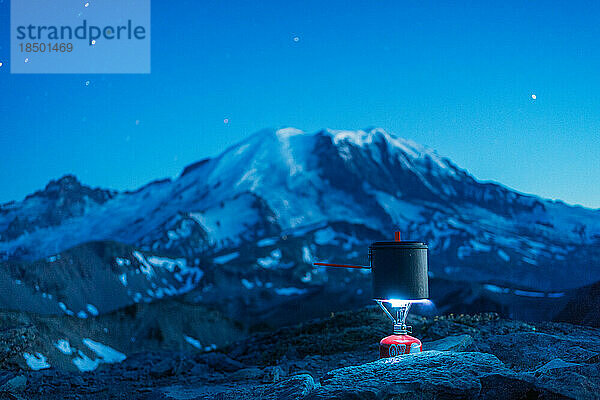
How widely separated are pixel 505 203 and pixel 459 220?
2920cm

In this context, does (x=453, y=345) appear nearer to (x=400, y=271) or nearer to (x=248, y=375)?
(x=400, y=271)

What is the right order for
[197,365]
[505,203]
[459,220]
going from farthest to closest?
[505,203] → [459,220] → [197,365]

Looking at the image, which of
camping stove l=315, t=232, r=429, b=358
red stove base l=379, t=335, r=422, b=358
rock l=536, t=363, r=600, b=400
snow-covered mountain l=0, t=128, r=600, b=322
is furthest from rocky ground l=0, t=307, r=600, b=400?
snow-covered mountain l=0, t=128, r=600, b=322

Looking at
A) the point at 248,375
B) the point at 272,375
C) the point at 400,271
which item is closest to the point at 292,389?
the point at 400,271

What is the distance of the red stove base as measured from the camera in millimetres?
5746

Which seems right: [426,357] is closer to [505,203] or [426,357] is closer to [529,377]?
[529,377]

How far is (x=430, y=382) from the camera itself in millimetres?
4414

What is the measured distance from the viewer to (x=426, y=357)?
16.7 feet

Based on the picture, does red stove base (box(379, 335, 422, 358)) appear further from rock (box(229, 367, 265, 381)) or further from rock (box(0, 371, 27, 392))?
rock (box(0, 371, 27, 392))

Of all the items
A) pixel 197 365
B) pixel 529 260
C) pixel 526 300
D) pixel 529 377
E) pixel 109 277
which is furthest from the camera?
pixel 529 260

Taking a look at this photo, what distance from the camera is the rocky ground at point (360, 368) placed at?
438cm

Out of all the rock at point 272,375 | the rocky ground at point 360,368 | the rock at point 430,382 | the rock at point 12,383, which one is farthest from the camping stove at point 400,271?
the rock at point 12,383

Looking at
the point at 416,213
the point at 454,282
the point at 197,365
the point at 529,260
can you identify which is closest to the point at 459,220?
the point at 416,213

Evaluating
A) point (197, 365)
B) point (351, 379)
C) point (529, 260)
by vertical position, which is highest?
point (351, 379)
